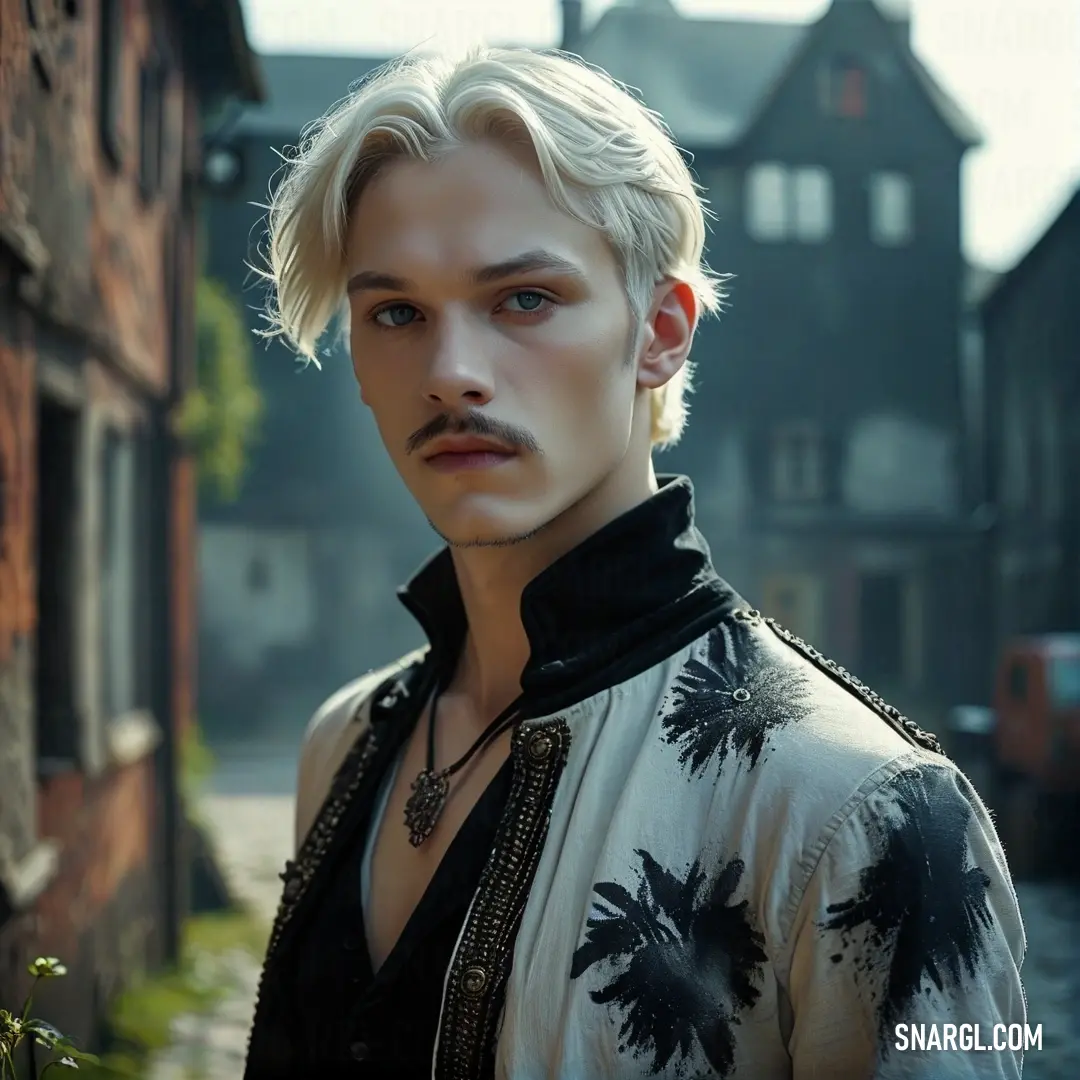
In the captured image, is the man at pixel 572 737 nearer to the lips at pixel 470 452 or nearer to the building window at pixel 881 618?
the lips at pixel 470 452

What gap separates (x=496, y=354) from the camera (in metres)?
1.23

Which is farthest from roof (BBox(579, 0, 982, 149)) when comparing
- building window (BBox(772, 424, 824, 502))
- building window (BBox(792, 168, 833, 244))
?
building window (BBox(772, 424, 824, 502))

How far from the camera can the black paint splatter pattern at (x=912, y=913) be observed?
1.01 meters

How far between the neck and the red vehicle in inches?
225

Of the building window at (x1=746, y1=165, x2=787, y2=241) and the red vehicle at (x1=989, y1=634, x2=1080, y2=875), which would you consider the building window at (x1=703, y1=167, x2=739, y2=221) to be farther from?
the red vehicle at (x1=989, y1=634, x2=1080, y2=875)

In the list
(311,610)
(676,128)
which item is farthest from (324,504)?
(676,128)

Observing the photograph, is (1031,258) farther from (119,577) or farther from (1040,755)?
(119,577)

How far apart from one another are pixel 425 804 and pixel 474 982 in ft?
0.85

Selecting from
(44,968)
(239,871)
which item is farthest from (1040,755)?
(44,968)

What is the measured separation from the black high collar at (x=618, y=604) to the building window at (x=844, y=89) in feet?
34.7

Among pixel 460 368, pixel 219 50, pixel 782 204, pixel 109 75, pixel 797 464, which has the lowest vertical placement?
pixel 460 368

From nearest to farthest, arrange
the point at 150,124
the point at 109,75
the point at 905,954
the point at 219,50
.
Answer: the point at 905,954 → the point at 109,75 → the point at 150,124 → the point at 219,50

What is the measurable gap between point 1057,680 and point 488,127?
6348 mm

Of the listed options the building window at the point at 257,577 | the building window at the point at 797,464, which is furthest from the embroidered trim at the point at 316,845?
the building window at the point at 257,577
